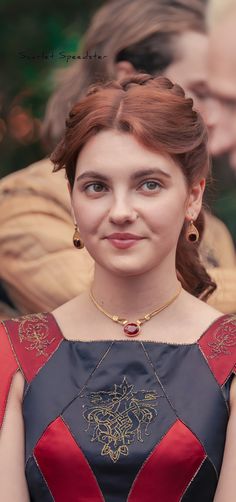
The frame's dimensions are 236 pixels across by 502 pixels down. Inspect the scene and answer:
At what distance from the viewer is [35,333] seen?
2.39 m

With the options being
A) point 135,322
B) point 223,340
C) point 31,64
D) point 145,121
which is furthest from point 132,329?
point 31,64

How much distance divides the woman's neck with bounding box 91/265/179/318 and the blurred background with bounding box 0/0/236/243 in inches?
66.5

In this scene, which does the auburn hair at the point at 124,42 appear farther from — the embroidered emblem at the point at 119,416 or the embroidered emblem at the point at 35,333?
the embroidered emblem at the point at 119,416

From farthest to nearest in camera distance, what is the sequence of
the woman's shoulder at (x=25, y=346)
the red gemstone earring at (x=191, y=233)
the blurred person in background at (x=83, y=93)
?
the blurred person in background at (x=83, y=93)
the red gemstone earring at (x=191, y=233)
the woman's shoulder at (x=25, y=346)

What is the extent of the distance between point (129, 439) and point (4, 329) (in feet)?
1.20

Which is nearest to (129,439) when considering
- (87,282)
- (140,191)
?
(140,191)

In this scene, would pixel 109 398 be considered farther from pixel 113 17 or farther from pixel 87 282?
pixel 113 17

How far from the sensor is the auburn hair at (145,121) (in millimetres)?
2252

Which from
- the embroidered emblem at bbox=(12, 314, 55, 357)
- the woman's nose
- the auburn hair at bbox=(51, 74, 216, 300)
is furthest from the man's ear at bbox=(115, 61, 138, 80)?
the woman's nose

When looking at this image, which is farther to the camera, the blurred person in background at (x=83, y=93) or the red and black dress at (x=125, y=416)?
the blurred person in background at (x=83, y=93)

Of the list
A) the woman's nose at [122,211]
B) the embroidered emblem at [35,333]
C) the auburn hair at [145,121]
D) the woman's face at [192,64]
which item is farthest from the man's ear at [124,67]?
the woman's nose at [122,211]

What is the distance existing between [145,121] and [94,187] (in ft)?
0.52

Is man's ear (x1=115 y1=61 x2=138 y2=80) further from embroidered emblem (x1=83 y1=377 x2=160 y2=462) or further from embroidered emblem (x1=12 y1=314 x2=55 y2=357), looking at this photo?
embroidered emblem (x1=83 y1=377 x2=160 y2=462)

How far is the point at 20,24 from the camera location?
13.2 ft
